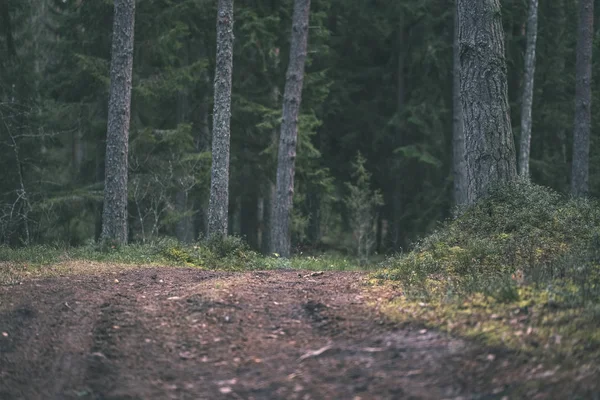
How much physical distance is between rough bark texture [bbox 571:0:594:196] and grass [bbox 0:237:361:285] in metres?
13.4

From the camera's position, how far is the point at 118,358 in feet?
24.3

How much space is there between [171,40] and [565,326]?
1986 cm

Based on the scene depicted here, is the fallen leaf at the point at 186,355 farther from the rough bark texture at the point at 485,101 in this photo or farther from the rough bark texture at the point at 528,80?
the rough bark texture at the point at 528,80

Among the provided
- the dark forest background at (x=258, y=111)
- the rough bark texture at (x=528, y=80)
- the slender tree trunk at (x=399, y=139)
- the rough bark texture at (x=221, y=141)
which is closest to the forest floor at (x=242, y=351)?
the rough bark texture at (x=221, y=141)

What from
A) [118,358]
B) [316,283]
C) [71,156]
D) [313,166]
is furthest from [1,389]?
[71,156]

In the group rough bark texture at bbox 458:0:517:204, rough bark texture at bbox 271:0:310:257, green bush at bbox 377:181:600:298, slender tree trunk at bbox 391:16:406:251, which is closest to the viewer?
green bush at bbox 377:181:600:298

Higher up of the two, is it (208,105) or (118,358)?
(208,105)

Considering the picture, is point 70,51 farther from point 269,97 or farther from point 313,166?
point 313,166

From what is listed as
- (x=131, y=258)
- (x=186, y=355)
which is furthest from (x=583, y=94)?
(x=186, y=355)

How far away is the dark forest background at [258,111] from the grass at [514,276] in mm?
11746

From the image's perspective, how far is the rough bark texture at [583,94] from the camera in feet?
85.6

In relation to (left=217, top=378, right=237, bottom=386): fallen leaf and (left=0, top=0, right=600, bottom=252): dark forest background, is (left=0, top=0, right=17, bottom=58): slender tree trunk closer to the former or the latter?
(left=0, top=0, right=600, bottom=252): dark forest background

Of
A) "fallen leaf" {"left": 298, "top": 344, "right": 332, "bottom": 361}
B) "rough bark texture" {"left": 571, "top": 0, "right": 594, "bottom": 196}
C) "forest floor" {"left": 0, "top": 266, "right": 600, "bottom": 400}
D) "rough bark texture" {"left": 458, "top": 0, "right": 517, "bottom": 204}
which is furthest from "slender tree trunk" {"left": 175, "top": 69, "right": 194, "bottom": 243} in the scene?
"fallen leaf" {"left": 298, "top": 344, "right": 332, "bottom": 361}

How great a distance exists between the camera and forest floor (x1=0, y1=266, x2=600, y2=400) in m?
6.21
